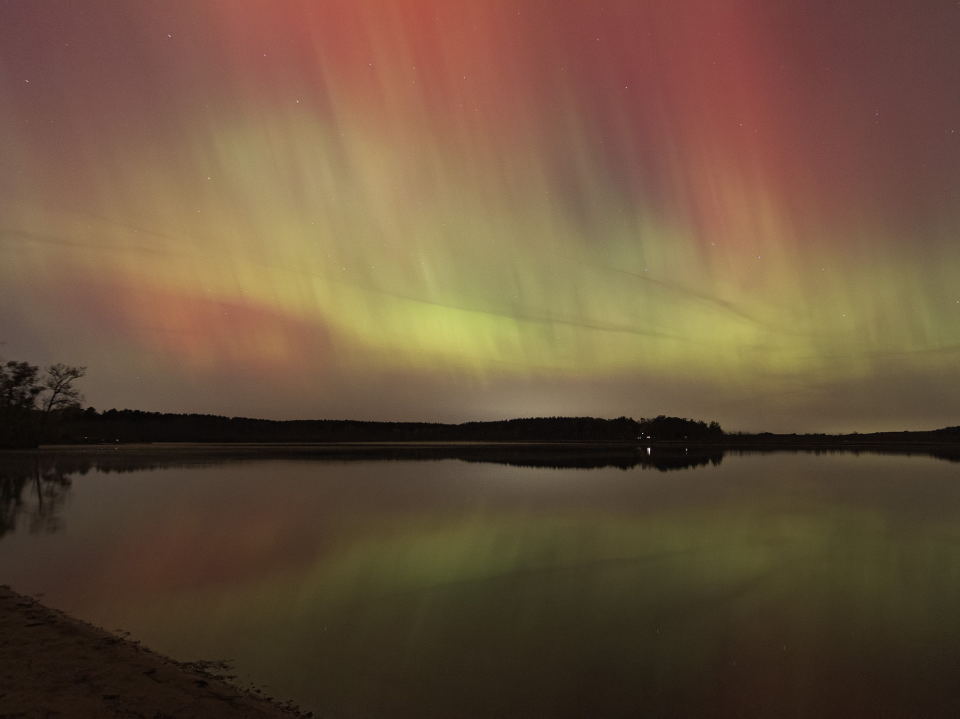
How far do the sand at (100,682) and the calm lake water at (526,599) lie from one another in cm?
79

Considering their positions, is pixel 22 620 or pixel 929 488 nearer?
pixel 22 620

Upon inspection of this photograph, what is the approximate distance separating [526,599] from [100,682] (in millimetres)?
8749

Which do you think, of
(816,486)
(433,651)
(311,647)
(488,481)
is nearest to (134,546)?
(311,647)

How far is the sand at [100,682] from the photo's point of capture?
23.0ft

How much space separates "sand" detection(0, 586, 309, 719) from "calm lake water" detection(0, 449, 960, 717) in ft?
2.59

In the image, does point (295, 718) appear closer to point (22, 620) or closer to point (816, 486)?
point (22, 620)

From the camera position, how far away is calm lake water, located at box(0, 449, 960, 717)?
920 cm

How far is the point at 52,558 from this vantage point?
17297 mm

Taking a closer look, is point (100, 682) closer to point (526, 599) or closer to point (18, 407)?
point (526, 599)

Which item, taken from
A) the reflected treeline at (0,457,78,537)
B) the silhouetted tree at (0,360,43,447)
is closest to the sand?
the reflected treeline at (0,457,78,537)

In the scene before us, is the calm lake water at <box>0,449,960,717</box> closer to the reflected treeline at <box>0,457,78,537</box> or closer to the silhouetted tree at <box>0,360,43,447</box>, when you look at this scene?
the reflected treeline at <box>0,457,78,537</box>

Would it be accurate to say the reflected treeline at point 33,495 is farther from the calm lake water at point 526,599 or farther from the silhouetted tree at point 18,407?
the silhouetted tree at point 18,407

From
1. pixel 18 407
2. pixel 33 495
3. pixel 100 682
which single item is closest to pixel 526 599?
pixel 100 682

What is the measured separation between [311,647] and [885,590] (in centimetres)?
1405
